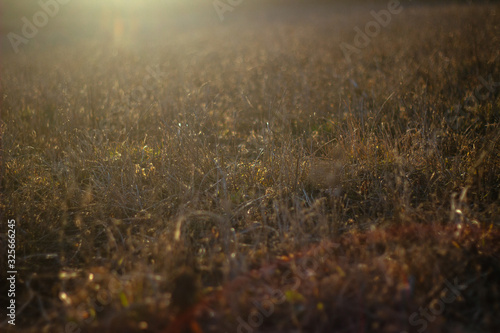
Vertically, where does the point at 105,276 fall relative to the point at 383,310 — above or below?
above

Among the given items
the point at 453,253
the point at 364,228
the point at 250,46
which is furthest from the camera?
the point at 250,46

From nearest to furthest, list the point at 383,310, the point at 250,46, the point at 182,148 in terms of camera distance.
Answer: the point at 383,310, the point at 182,148, the point at 250,46

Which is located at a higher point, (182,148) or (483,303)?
(182,148)

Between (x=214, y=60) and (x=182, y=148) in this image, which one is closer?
(x=182, y=148)

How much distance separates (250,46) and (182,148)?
830 cm

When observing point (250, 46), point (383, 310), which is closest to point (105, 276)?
point (383, 310)

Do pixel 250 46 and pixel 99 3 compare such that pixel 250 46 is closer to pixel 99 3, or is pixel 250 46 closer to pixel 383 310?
pixel 383 310

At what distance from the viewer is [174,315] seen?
161 centimetres

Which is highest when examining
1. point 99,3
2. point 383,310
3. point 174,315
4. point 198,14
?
point 99,3

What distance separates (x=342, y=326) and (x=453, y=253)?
68 centimetres

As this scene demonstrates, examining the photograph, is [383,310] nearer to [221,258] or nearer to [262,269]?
[262,269]

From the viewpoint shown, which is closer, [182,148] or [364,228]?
[364,228]

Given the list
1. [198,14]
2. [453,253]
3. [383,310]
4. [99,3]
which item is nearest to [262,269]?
[383,310]

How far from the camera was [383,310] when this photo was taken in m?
1.59
